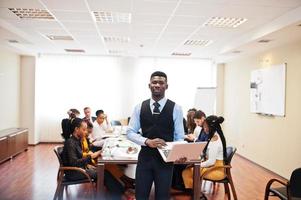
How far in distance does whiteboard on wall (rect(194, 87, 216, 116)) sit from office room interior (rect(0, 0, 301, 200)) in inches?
2.3

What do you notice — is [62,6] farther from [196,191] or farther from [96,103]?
[96,103]

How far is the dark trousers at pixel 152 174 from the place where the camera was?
86.7 inches

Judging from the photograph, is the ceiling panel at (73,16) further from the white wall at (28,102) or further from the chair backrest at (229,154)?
the white wall at (28,102)

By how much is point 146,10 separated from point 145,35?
5.35 ft

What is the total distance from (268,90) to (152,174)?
14.6 ft

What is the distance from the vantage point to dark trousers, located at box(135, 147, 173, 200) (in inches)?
86.7

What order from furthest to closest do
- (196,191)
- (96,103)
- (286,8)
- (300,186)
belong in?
(96,103) → (286,8) → (196,191) → (300,186)

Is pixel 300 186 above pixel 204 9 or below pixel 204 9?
below

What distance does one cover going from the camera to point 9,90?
7219mm

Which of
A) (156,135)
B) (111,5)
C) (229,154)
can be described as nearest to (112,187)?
(229,154)

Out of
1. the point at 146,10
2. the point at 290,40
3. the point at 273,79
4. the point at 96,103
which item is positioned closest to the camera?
the point at 146,10

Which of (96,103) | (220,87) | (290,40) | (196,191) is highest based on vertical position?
(290,40)

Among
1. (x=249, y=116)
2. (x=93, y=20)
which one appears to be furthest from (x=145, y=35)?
(x=249, y=116)

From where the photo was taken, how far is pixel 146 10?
4.02m
